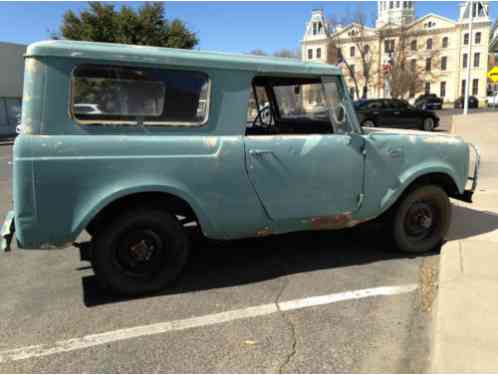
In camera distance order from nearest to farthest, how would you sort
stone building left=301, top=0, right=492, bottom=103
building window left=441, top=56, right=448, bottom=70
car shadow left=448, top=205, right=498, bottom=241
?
car shadow left=448, top=205, right=498, bottom=241
stone building left=301, top=0, right=492, bottom=103
building window left=441, top=56, right=448, bottom=70

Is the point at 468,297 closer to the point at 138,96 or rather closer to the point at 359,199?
the point at 359,199

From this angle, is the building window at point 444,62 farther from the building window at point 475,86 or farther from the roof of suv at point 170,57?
the roof of suv at point 170,57

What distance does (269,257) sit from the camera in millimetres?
4625

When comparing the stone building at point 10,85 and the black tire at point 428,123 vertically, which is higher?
the stone building at point 10,85

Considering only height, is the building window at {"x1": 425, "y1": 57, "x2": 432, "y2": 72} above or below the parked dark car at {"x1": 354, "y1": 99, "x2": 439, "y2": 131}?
above

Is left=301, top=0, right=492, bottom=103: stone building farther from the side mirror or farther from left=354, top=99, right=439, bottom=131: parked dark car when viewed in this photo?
the side mirror

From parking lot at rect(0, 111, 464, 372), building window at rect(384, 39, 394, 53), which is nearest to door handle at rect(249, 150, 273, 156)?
parking lot at rect(0, 111, 464, 372)

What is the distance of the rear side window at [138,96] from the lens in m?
3.29

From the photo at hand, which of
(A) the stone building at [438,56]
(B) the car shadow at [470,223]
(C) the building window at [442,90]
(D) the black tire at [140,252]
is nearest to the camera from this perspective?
(D) the black tire at [140,252]

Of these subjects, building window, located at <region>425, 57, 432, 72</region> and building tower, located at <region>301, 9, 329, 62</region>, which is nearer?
building window, located at <region>425, 57, 432, 72</region>

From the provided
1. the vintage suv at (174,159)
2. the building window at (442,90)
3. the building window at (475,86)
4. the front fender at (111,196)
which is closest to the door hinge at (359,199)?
the vintage suv at (174,159)

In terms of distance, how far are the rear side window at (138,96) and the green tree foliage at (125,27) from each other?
2143 cm

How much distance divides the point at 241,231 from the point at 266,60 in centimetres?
152

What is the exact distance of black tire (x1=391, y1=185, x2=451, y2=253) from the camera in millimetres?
4523
